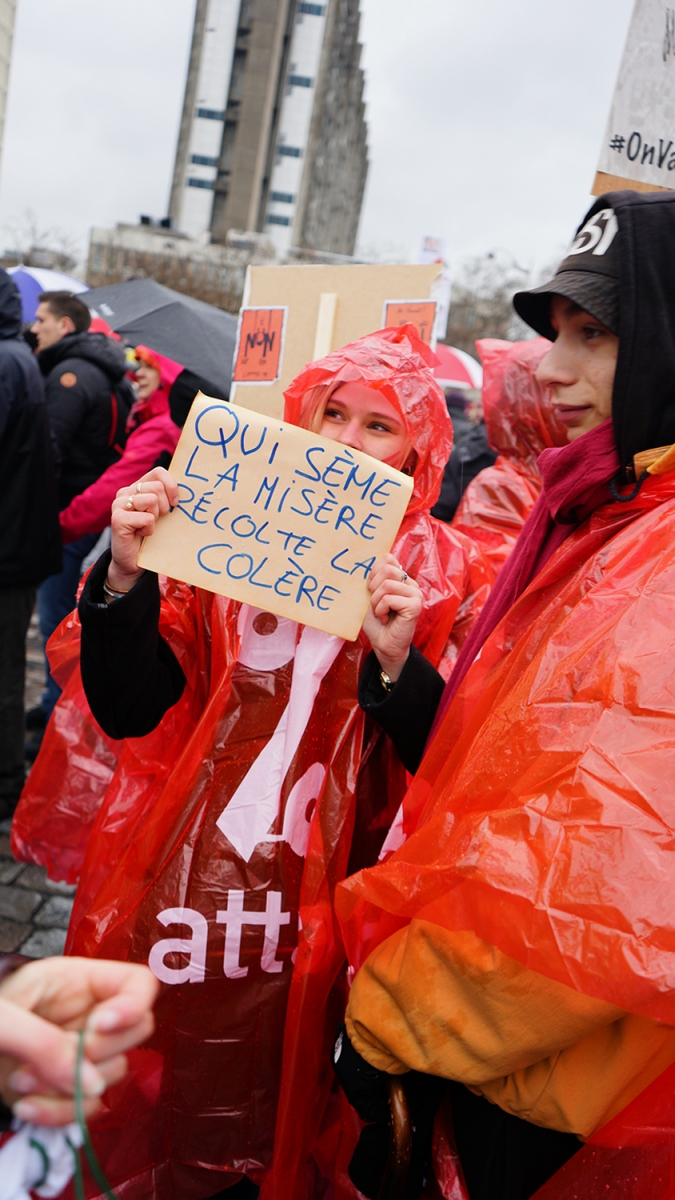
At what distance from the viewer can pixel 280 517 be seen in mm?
1351

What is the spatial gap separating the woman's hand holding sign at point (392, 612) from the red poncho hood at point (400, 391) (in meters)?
0.28

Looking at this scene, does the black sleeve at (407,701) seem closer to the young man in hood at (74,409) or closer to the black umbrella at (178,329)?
the black umbrella at (178,329)

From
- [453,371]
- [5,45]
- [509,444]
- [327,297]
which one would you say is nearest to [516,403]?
[509,444]

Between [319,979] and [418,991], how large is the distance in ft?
1.28

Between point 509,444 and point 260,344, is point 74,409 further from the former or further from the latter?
point 509,444

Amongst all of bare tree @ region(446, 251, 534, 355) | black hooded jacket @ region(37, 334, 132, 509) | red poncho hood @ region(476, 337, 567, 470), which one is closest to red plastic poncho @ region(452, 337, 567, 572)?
red poncho hood @ region(476, 337, 567, 470)

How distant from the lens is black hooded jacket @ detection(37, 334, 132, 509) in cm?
397

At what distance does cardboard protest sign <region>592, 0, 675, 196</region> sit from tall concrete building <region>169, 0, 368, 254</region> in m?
50.0

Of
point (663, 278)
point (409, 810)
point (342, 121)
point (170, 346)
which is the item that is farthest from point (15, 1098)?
point (342, 121)

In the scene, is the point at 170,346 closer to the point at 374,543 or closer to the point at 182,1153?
the point at 374,543

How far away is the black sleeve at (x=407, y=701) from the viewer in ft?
4.31

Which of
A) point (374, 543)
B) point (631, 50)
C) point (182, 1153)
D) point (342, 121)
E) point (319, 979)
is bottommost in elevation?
point (182, 1153)

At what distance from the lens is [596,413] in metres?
1.20

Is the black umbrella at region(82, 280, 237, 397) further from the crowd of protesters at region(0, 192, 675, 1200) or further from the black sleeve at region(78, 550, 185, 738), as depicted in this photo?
the black sleeve at region(78, 550, 185, 738)
